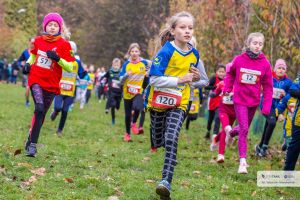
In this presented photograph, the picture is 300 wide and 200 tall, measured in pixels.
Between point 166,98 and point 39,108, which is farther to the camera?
point 39,108

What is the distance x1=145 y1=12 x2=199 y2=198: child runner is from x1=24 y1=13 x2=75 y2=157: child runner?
197cm

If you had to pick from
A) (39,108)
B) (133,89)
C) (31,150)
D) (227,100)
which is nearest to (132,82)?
(133,89)

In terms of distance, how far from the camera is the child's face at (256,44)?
786cm

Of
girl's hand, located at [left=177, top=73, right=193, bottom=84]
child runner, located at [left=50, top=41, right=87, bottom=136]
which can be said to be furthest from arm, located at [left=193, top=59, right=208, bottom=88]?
child runner, located at [left=50, top=41, right=87, bottom=136]

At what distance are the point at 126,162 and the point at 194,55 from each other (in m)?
2.64

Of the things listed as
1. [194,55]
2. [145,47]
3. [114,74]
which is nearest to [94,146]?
[194,55]

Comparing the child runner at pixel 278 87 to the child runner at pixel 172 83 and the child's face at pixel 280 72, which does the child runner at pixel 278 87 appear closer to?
the child's face at pixel 280 72

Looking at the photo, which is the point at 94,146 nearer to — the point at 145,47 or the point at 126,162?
the point at 126,162

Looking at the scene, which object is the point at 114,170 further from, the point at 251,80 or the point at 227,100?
the point at 227,100

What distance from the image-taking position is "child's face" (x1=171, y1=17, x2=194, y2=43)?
5949mm

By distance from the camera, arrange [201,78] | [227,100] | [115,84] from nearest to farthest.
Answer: [201,78], [227,100], [115,84]

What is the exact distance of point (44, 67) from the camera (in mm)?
7555

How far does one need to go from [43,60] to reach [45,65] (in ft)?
0.26

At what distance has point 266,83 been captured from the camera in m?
8.00
